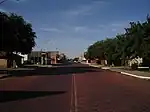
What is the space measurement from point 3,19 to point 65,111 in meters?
41.2

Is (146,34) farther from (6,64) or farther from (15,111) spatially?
(15,111)

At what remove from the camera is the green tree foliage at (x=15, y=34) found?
54.3 metres

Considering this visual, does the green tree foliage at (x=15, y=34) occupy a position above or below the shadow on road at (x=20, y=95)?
above

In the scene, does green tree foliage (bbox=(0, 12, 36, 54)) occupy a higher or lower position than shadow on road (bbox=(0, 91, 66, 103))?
higher

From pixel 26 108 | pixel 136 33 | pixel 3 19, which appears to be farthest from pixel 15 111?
pixel 136 33

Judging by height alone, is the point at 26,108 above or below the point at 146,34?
below

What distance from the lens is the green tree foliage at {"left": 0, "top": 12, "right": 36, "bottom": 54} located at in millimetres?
54312

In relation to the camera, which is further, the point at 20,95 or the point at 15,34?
the point at 15,34

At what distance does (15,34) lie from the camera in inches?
2510

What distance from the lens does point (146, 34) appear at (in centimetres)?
7106

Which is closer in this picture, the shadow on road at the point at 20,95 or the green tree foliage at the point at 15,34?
the shadow on road at the point at 20,95

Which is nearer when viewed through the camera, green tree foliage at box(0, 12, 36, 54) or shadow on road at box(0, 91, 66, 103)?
shadow on road at box(0, 91, 66, 103)

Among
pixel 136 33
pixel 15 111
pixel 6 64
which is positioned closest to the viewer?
pixel 15 111

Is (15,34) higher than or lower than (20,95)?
higher
